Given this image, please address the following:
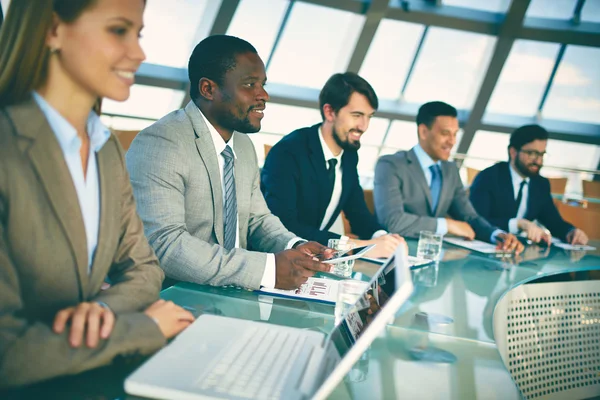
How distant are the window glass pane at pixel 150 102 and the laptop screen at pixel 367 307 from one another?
754 centimetres

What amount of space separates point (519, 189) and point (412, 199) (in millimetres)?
1103

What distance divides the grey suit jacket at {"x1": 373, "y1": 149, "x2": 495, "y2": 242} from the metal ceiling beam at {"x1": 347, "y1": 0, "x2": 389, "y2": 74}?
517 centimetres

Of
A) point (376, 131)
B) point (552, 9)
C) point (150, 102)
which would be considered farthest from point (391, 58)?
point (150, 102)

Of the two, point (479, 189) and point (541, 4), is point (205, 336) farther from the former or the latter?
point (541, 4)

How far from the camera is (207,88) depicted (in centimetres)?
192

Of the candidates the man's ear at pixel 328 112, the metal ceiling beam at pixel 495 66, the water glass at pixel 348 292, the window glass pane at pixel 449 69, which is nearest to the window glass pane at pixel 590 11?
the metal ceiling beam at pixel 495 66

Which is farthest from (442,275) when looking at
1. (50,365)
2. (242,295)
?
(50,365)

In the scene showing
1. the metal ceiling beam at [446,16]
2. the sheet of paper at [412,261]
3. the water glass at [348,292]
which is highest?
the metal ceiling beam at [446,16]

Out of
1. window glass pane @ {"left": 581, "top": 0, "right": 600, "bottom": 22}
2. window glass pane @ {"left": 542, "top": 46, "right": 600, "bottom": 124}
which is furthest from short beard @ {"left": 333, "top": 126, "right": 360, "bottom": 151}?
window glass pane @ {"left": 542, "top": 46, "right": 600, "bottom": 124}

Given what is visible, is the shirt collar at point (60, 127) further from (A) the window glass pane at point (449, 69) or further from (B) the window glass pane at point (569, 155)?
(B) the window glass pane at point (569, 155)

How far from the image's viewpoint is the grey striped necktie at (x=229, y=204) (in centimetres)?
184

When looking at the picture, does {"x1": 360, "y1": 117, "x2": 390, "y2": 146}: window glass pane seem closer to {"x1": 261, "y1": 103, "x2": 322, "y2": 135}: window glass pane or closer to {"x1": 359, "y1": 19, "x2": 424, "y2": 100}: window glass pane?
{"x1": 359, "y1": 19, "x2": 424, "y2": 100}: window glass pane

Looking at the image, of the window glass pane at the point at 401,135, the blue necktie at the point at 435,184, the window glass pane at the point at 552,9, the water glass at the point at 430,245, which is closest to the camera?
the water glass at the point at 430,245

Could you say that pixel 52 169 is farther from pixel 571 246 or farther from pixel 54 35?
pixel 571 246
